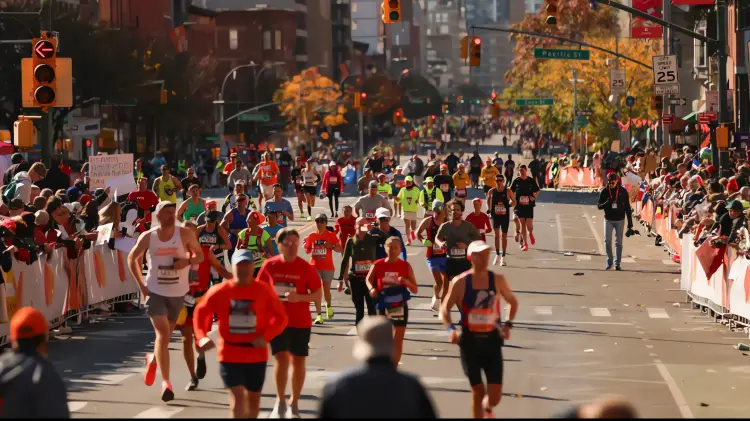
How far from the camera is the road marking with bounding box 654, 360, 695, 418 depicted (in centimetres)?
1461

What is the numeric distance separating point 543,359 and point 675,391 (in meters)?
2.82

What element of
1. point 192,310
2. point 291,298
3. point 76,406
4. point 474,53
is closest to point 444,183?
point 474,53

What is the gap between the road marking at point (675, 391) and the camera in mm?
14612

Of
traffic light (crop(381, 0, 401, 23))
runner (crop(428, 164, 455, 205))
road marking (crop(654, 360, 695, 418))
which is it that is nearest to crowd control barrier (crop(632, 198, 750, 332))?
road marking (crop(654, 360, 695, 418))

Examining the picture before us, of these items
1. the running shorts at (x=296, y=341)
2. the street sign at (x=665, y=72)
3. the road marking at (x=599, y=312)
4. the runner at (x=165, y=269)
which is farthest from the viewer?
the street sign at (x=665, y=72)

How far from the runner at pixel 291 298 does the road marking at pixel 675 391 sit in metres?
3.47

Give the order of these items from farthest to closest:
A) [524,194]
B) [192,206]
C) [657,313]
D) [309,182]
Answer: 1. [309,182]
2. [524,194]
3. [192,206]
4. [657,313]

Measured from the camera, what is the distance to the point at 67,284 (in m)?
21.5

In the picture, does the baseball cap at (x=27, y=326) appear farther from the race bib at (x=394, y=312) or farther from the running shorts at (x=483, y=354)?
the race bib at (x=394, y=312)

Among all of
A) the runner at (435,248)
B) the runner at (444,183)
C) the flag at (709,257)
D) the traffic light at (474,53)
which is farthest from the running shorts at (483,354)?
the traffic light at (474,53)

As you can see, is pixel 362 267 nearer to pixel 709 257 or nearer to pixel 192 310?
pixel 192 310

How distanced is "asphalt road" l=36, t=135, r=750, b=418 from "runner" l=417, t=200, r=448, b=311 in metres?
0.62

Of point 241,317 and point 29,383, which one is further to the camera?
point 241,317

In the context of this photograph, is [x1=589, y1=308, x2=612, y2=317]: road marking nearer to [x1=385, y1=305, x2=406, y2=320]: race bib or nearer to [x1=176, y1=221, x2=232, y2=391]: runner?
[x1=385, y1=305, x2=406, y2=320]: race bib
